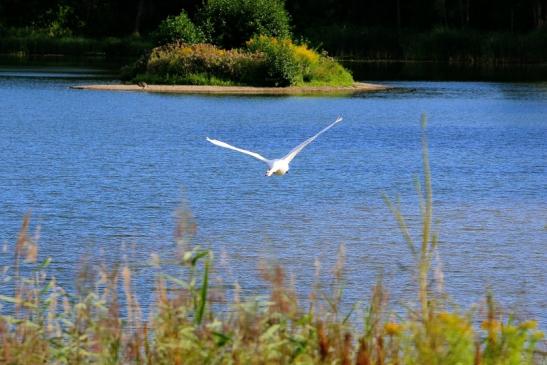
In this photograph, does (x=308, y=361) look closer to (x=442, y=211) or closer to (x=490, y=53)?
(x=442, y=211)

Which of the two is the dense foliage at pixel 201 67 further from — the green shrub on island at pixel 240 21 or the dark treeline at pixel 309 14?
the dark treeline at pixel 309 14

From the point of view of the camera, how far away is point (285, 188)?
19266 millimetres

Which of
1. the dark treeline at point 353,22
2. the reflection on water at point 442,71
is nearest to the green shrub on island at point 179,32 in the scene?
the reflection on water at point 442,71

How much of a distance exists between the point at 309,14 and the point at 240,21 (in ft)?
115

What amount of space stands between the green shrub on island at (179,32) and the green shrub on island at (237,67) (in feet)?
9.39

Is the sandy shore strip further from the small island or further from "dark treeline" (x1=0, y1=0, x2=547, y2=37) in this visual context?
"dark treeline" (x1=0, y1=0, x2=547, y2=37)

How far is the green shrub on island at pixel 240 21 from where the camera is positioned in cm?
5188

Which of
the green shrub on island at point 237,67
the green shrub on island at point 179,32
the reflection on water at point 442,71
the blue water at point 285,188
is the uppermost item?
the green shrub on island at point 179,32

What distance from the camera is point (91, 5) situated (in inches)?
3425

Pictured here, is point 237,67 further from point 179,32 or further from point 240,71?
point 179,32

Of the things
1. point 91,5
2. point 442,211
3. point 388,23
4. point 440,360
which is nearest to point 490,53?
point 388,23

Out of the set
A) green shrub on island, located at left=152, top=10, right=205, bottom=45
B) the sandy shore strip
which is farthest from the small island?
green shrub on island, located at left=152, top=10, right=205, bottom=45

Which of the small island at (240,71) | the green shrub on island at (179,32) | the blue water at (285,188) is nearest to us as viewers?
the blue water at (285,188)

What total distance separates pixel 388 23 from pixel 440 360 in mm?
83484
